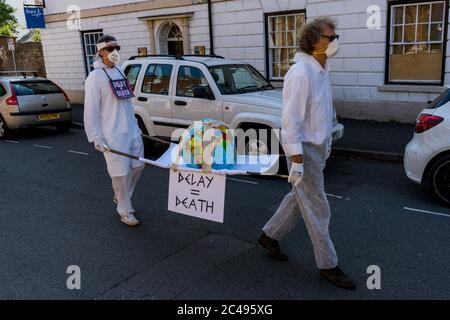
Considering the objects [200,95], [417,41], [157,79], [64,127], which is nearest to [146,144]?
[157,79]

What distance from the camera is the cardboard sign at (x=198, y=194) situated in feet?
13.4

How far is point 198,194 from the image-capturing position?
4.19 metres

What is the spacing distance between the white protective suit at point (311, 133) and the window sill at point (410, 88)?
7.59 metres

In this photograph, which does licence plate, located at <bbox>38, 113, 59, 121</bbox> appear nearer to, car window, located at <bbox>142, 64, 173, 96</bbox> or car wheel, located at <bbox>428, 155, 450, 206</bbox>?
car window, located at <bbox>142, 64, 173, 96</bbox>

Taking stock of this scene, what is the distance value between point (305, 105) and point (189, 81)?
16.4 feet

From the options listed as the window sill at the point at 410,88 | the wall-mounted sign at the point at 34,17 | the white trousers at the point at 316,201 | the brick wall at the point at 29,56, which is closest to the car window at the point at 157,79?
the white trousers at the point at 316,201

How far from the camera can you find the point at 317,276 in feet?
13.1

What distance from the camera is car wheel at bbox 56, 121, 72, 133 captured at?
42.0 feet

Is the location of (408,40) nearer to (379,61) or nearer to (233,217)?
(379,61)

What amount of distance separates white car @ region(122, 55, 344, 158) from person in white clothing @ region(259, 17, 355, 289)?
3.42 metres

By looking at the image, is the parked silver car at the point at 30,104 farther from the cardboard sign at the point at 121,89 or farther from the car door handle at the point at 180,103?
the cardboard sign at the point at 121,89

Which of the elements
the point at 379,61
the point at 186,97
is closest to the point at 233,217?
the point at 186,97

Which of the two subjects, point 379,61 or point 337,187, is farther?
point 379,61
